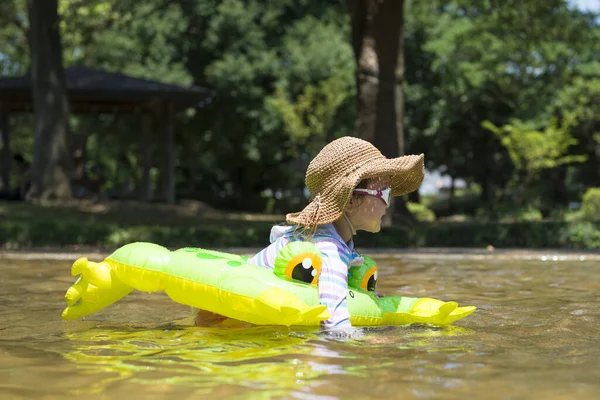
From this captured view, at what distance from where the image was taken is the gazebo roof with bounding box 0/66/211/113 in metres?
24.4

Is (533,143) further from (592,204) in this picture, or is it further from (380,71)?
(380,71)

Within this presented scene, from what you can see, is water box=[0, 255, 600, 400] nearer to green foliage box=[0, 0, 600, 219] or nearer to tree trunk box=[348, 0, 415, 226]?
tree trunk box=[348, 0, 415, 226]

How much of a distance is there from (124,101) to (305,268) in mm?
23233

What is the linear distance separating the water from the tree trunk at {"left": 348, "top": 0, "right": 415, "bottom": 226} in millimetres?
A: 10148

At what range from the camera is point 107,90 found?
80.1 ft

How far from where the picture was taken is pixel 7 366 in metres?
4.40

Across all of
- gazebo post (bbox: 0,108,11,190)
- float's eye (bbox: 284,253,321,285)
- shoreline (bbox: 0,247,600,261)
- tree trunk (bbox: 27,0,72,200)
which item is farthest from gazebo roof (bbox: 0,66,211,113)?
float's eye (bbox: 284,253,321,285)

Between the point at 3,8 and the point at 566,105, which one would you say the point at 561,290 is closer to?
→ the point at 566,105

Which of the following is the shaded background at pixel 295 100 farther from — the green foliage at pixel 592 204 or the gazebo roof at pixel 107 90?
the gazebo roof at pixel 107 90

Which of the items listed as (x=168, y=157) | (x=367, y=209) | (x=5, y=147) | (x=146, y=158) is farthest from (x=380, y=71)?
(x=5, y=147)

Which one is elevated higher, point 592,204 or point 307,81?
point 307,81

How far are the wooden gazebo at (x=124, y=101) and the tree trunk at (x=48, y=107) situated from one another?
2773 millimetres

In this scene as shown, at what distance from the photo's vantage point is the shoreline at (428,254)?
12.5m

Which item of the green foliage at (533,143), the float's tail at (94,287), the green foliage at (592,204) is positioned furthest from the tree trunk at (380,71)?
the green foliage at (533,143)
